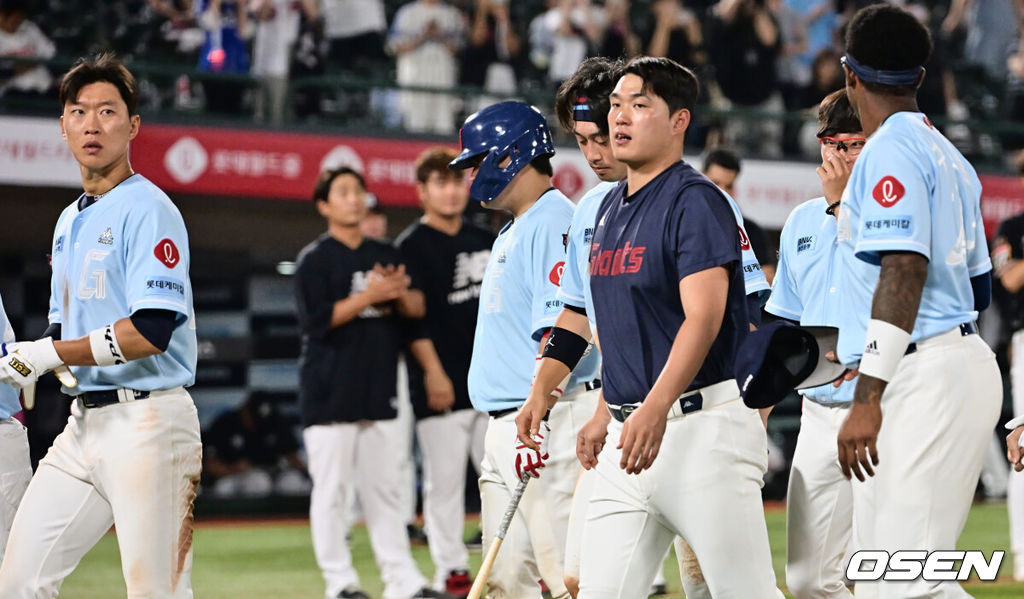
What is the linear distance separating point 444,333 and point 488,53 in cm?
659

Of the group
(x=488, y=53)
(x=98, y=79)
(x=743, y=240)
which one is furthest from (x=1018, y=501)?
(x=488, y=53)

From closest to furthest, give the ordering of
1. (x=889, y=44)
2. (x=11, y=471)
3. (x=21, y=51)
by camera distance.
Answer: (x=889, y=44) → (x=11, y=471) → (x=21, y=51)

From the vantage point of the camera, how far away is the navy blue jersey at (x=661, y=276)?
12.7ft

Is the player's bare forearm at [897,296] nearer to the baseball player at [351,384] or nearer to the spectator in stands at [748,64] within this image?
the baseball player at [351,384]

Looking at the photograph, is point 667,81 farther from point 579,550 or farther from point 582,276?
point 579,550

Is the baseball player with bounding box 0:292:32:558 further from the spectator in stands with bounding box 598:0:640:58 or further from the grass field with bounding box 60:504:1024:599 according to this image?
the spectator in stands with bounding box 598:0:640:58

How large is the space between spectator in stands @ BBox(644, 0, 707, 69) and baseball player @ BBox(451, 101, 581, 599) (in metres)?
9.33

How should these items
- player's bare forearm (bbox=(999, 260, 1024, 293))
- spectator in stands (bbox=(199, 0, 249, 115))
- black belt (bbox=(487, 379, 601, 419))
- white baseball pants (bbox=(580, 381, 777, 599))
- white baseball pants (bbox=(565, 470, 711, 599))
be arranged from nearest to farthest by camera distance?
white baseball pants (bbox=(580, 381, 777, 599)) < white baseball pants (bbox=(565, 470, 711, 599)) < black belt (bbox=(487, 379, 601, 419)) < player's bare forearm (bbox=(999, 260, 1024, 293)) < spectator in stands (bbox=(199, 0, 249, 115))

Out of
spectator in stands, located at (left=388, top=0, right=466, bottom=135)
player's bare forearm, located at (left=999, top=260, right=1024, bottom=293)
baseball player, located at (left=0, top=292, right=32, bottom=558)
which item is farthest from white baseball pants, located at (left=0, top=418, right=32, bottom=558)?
spectator in stands, located at (left=388, top=0, right=466, bottom=135)

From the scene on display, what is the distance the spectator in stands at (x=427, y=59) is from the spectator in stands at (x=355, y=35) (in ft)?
0.76

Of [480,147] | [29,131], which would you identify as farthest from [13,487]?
[29,131]

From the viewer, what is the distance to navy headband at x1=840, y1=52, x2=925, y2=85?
3.84 meters

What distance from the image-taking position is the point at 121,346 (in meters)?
4.36

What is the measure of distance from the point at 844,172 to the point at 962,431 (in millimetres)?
1623
